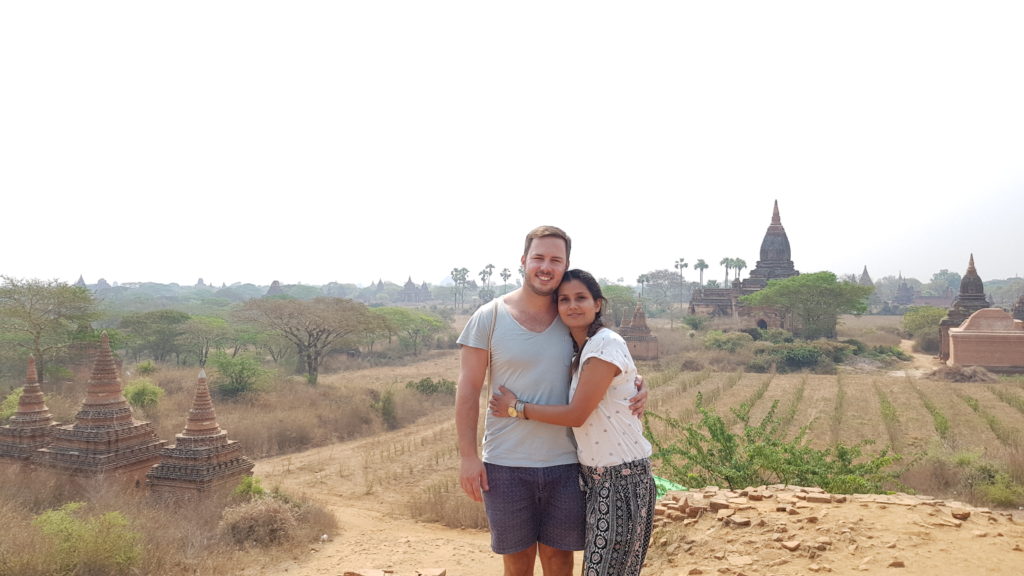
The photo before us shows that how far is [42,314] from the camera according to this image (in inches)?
774

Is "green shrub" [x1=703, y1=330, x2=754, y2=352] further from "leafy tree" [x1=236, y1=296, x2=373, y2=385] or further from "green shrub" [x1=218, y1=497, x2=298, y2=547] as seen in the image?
"green shrub" [x1=218, y1=497, x2=298, y2=547]

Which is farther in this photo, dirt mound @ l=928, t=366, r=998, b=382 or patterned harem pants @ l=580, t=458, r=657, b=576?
dirt mound @ l=928, t=366, r=998, b=382

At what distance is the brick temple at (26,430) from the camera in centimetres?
988

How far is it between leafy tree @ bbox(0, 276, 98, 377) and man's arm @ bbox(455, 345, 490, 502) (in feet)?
69.0

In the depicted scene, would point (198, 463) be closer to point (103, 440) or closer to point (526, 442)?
point (103, 440)

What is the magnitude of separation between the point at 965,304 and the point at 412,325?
28763 millimetres

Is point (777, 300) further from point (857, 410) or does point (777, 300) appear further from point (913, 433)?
point (913, 433)

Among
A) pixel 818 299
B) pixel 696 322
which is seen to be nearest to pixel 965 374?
pixel 818 299

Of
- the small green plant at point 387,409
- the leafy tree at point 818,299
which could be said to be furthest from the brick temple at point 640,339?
the small green plant at point 387,409

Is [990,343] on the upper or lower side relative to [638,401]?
lower

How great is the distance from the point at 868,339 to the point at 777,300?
5.55 metres

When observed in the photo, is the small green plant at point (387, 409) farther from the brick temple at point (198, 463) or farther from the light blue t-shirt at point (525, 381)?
the light blue t-shirt at point (525, 381)

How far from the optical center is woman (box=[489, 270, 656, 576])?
2566mm

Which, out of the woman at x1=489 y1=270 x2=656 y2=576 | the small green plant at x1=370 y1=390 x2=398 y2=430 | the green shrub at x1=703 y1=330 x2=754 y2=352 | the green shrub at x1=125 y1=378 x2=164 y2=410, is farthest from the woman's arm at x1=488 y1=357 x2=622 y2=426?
the green shrub at x1=703 y1=330 x2=754 y2=352
